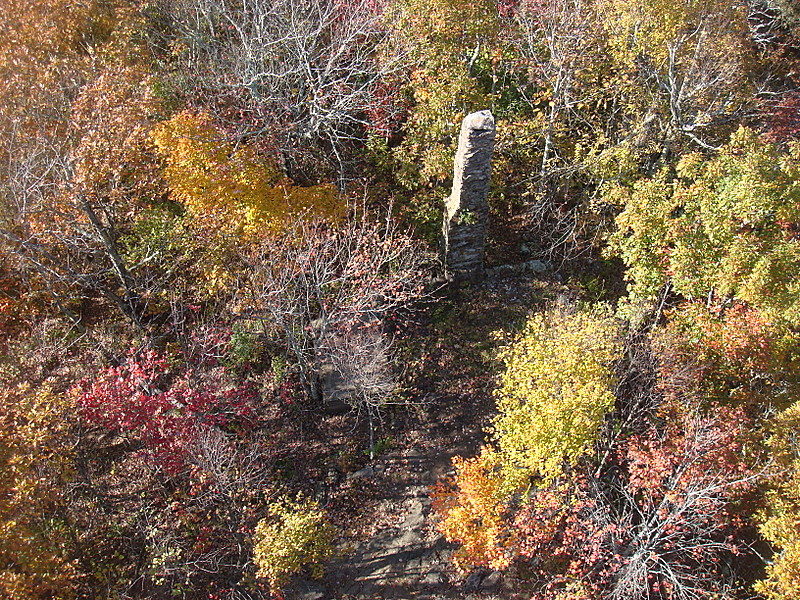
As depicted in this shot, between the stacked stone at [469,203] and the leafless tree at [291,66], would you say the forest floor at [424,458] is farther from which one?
the leafless tree at [291,66]

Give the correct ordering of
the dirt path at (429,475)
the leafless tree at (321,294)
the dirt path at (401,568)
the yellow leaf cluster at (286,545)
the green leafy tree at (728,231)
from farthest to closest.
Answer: the leafless tree at (321,294) < the dirt path at (429,475) < the dirt path at (401,568) < the green leafy tree at (728,231) < the yellow leaf cluster at (286,545)

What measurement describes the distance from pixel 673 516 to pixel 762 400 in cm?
485

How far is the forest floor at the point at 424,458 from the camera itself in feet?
52.5

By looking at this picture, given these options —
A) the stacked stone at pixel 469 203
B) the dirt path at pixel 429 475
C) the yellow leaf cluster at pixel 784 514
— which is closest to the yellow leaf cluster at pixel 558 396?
the dirt path at pixel 429 475

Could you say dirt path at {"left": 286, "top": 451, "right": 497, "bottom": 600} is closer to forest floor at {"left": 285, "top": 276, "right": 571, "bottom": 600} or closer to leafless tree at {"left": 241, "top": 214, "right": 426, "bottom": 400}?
forest floor at {"left": 285, "top": 276, "right": 571, "bottom": 600}

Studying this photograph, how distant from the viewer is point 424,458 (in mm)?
18438

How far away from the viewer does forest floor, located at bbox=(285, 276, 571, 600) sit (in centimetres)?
1600

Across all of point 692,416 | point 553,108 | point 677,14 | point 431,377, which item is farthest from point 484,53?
point 692,416

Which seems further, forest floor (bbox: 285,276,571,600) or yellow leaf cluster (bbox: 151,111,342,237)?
yellow leaf cluster (bbox: 151,111,342,237)

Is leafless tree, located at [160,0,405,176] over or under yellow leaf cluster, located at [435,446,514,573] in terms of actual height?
over

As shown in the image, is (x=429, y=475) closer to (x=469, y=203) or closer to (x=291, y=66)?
(x=469, y=203)

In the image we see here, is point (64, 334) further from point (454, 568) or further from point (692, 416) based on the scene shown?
point (692, 416)

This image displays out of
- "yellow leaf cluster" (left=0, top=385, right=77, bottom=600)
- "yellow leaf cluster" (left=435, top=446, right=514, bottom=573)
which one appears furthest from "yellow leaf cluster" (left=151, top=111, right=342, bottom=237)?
"yellow leaf cluster" (left=435, top=446, right=514, bottom=573)

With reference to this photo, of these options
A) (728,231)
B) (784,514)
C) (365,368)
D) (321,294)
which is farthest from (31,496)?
(728,231)
